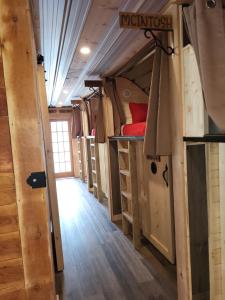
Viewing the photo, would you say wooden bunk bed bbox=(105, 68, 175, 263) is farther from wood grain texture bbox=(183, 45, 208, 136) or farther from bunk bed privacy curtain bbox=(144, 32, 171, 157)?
wood grain texture bbox=(183, 45, 208, 136)

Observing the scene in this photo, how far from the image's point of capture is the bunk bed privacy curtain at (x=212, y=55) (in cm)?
134

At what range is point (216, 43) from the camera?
53.2 inches

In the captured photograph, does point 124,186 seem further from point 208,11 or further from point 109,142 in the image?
point 208,11

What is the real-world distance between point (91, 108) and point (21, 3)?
4.04m

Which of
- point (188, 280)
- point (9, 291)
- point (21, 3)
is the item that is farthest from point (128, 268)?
point (21, 3)

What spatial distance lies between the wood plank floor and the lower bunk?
0.21 metres

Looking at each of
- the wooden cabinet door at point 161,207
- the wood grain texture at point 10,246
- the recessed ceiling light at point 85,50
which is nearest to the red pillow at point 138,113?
the wooden cabinet door at point 161,207

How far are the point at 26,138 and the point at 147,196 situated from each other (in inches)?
78.3

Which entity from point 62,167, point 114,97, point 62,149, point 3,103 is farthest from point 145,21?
point 62,167

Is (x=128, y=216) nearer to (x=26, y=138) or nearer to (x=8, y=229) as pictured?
(x=8, y=229)

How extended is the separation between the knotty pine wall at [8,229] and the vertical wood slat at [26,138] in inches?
1.1

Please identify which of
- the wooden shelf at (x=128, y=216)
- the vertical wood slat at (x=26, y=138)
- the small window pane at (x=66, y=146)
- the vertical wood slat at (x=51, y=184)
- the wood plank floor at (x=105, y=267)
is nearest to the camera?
the vertical wood slat at (x=26, y=138)

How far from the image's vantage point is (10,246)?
1.30 meters

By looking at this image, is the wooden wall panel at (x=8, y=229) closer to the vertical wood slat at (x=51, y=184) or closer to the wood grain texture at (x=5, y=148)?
the wood grain texture at (x=5, y=148)
